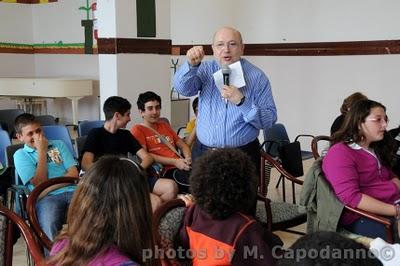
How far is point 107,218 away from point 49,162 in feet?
6.97

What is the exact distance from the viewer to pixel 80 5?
9.77 meters

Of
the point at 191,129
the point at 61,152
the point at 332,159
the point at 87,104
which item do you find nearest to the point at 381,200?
the point at 332,159

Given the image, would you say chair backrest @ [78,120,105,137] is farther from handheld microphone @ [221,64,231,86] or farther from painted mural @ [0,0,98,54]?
painted mural @ [0,0,98,54]

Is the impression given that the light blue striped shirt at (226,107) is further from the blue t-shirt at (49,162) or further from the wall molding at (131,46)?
the wall molding at (131,46)

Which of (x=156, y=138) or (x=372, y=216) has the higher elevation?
(x=156, y=138)

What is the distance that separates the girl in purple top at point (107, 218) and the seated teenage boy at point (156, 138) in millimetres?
2464

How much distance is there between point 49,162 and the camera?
3.25m

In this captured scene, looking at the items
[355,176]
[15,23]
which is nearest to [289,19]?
[355,176]

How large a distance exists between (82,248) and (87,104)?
8.93 m

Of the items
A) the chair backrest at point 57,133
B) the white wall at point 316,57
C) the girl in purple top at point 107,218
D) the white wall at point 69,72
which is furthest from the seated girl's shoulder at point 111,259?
the white wall at point 69,72

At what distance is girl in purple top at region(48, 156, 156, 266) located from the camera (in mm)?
1269

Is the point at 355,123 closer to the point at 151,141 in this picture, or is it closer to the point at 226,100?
the point at 226,100

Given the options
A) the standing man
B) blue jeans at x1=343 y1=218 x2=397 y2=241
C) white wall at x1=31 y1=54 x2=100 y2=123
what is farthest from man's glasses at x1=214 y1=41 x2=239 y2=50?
white wall at x1=31 y1=54 x2=100 y2=123

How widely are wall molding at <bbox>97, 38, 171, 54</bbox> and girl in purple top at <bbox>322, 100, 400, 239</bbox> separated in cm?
281
